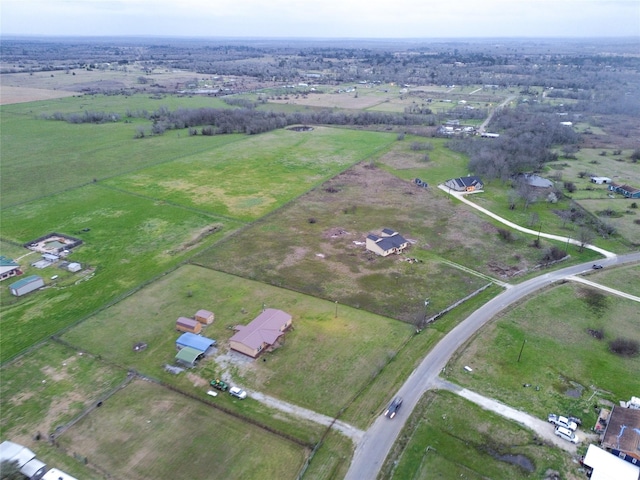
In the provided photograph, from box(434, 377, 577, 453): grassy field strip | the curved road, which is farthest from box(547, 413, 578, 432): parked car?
the curved road

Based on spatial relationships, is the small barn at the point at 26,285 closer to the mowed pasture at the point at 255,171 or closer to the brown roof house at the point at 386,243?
the mowed pasture at the point at 255,171

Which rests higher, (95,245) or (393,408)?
(95,245)

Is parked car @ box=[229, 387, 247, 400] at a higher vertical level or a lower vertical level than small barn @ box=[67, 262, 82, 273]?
lower

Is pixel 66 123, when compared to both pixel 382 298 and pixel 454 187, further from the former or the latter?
pixel 382 298

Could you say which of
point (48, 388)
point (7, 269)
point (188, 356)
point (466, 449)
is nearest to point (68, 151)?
point (7, 269)

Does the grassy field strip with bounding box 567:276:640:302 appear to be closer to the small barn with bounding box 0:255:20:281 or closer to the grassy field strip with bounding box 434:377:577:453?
the grassy field strip with bounding box 434:377:577:453

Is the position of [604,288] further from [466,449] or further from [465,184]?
[465,184]

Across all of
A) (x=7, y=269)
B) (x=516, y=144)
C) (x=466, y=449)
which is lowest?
(x=466, y=449)
